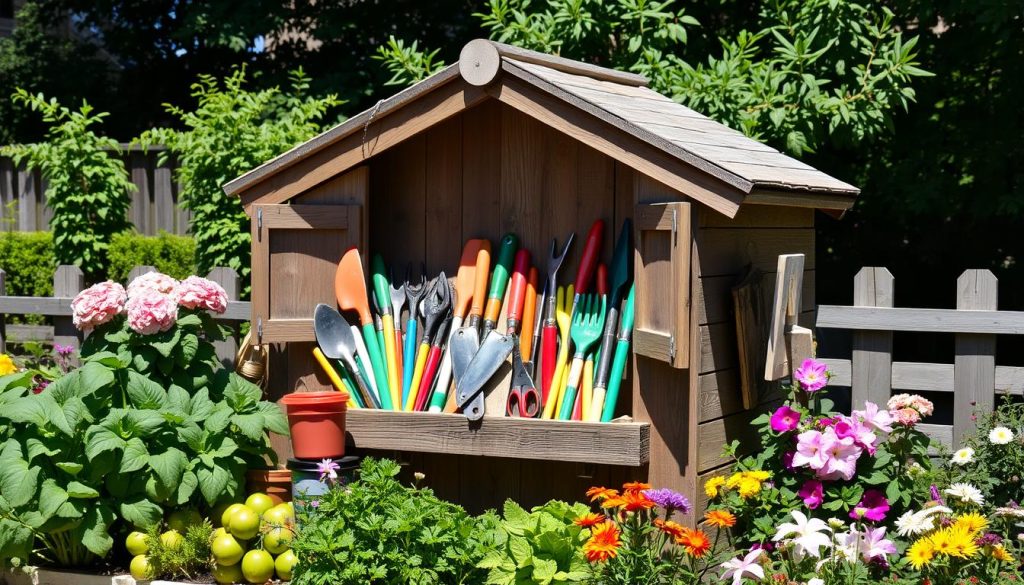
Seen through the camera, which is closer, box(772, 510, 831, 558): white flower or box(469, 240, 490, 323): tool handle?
box(772, 510, 831, 558): white flower

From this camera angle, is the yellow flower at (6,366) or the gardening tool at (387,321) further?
the yellow flower at (6,366)

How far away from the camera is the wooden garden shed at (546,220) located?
13.4 feet

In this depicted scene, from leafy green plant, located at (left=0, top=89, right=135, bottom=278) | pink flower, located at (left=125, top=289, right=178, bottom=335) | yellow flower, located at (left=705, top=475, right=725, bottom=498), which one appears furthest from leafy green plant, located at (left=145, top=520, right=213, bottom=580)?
leafy green plant, located at (left=0, top=89, right=135, bottom=278)

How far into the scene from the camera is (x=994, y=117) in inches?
323

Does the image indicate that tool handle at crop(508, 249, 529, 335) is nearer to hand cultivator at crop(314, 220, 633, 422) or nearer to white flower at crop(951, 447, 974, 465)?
hand cultivator at crop(314, 220, 633, 422)

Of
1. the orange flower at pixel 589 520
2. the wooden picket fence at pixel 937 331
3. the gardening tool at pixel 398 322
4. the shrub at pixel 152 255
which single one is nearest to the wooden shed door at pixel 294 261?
the gardening tool at pixel 398 322

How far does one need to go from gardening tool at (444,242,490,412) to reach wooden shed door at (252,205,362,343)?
20.8 inches

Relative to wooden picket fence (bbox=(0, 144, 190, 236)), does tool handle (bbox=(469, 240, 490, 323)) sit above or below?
below

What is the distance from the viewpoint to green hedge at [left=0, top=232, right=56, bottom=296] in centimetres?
903

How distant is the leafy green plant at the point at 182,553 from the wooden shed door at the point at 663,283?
1.79 m

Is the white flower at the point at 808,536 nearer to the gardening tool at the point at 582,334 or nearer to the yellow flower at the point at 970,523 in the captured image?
the yellow flower at the point at 970,523

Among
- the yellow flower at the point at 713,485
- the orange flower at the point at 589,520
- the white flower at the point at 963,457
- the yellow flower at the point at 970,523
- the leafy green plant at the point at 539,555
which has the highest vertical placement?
the white flower at the point at 963,457

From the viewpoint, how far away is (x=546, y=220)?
4754 millimetres

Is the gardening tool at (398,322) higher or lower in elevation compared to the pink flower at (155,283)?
lower
